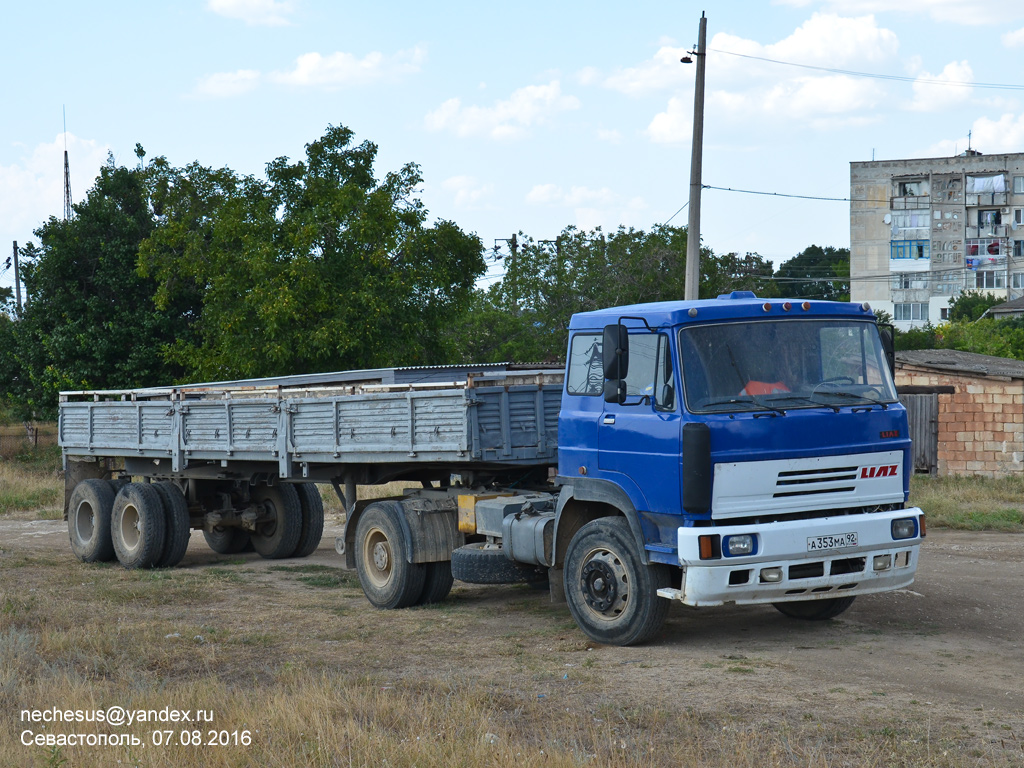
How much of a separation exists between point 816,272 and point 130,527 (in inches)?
3280

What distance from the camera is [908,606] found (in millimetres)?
10086

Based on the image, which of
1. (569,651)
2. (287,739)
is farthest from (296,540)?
(287,739)

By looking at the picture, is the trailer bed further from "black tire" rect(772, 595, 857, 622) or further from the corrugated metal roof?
the corrugated metal roof

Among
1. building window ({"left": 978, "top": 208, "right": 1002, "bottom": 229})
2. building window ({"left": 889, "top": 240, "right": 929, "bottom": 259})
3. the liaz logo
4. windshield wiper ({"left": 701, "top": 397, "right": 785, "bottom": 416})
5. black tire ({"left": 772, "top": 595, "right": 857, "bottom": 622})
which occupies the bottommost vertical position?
black tire ({"left": 772, "top": 595, "right": 857, "bottom": 622})

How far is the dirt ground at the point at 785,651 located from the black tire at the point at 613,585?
0.59 ft

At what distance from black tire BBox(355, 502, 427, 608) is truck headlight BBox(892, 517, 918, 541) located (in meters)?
4.41

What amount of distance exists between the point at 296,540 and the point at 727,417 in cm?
874

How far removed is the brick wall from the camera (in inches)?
843

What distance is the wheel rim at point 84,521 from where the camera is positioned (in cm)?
1557

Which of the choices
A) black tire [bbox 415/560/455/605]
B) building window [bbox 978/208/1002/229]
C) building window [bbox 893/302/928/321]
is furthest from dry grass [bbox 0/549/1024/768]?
building window [bbox 978/208/1002/229]

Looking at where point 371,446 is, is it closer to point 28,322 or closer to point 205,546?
point 205,546

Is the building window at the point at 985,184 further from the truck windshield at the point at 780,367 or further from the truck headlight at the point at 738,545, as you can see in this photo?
the truck headlight at the point at 738,545

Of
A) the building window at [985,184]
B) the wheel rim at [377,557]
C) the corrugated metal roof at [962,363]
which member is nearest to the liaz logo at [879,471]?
the wheel rim at [377,557]

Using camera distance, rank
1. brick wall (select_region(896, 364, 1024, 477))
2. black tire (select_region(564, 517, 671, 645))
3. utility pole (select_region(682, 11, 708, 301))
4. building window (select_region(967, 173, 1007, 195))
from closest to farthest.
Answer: black tire (select_region(564, 517, 671, 645)), utility pole (select_region(682, 11, 708, 301)), brick wall (select_region(896, 364, 1024, 477)), building window (select_region(967, 173, 1007, 195))
